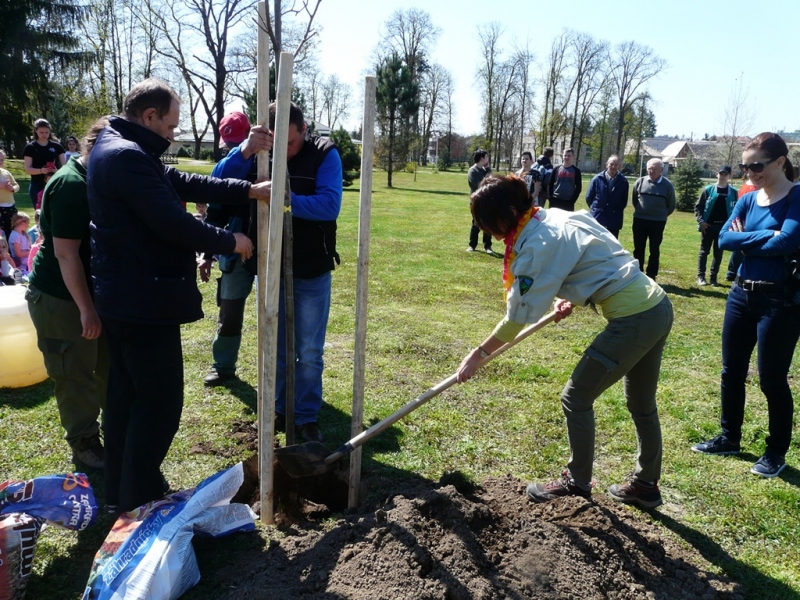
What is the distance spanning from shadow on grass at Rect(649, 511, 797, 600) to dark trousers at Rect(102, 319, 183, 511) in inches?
A: 103

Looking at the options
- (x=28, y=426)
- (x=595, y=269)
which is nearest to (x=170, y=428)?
(x=28, y=426)

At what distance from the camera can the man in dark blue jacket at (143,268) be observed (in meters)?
2.54

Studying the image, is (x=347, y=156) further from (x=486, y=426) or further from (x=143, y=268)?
(x=143, y=268)

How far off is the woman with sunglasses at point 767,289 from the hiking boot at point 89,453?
13.0 feet

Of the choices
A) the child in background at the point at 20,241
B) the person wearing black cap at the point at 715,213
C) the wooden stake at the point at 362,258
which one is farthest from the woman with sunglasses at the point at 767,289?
the child in background at the point at 20,241

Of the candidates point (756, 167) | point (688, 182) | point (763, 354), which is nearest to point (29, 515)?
point (763, 354)

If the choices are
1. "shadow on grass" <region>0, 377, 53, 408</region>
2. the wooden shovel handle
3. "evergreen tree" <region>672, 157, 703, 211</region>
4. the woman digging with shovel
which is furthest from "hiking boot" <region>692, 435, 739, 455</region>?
"evergreen tree" <region>672, 157, 703, 211</region>

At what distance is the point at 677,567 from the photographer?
9.14ft

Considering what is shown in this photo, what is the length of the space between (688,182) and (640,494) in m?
25.6

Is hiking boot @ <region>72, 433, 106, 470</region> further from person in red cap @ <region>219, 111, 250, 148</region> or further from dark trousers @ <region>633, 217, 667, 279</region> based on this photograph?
dark trousers @ <region>633, 217, 667, 279</region>

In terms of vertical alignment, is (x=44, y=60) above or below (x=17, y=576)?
above

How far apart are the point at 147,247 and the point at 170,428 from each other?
921 millimetres

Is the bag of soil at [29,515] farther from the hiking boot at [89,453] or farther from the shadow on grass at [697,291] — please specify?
the shadow on grass at [697,291]

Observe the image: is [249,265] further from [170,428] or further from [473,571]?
[473,571]
